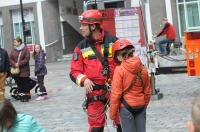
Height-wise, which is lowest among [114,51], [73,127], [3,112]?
[73,127]

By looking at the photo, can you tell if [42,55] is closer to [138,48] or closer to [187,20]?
[138,48]

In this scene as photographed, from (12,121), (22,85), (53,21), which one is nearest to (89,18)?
(12,121)

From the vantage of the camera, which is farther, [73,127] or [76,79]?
[73,127]

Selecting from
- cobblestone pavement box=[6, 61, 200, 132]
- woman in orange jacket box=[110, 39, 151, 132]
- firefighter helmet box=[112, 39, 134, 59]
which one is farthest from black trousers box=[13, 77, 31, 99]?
firefighter helmet box=[112, 39, 134, 59]

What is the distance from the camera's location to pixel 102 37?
5598 millimetres

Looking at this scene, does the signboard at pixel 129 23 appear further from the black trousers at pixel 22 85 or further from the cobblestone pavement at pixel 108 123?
the black trousers at pixel 22 85

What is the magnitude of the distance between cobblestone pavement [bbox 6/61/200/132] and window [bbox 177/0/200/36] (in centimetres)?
1418

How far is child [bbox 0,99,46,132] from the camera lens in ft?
12.8

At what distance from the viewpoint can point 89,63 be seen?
5.55 meters

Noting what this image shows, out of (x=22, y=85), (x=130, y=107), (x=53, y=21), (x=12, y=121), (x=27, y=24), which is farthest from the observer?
(x=27, y=24)

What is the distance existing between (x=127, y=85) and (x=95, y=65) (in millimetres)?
467

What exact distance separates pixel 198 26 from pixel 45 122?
2165 cm

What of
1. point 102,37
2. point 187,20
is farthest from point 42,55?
point 187,20

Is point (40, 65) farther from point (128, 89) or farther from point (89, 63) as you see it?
point (128, 89)
